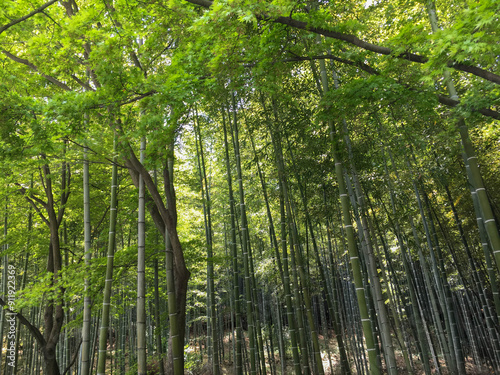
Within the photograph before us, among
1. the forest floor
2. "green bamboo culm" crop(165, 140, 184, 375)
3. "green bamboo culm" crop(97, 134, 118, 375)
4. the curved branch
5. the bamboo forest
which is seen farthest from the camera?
the forest floor

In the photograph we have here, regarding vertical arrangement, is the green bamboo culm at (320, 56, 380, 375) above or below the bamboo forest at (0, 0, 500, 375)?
below

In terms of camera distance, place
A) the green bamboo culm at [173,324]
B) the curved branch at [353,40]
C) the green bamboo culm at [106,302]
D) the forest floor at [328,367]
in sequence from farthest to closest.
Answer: the forest floor at [328,367], the green bamboo culm at [173,324], the green bamboo culm at [106,302], the curved branch at [353,40]

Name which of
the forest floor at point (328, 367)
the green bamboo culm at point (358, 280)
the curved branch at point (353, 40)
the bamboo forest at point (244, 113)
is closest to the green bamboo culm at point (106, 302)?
the bamboo forest at point (244, 113)

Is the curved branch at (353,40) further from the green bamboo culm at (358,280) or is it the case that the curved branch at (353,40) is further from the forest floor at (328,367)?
the forest floor at (328,367)

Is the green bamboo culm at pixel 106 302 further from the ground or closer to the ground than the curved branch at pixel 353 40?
closer to the ground

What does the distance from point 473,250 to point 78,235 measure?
375 inches

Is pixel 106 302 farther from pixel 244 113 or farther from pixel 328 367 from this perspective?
pixel 328 367

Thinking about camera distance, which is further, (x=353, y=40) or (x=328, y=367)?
(x=328, y=367)

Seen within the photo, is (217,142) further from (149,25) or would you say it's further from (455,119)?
(455,119)

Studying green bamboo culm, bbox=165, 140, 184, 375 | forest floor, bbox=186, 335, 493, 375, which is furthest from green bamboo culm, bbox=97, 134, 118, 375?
forest floor, bbox=186, 335, 493, 375

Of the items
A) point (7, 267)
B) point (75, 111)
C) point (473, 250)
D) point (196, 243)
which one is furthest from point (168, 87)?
point (473, 250)

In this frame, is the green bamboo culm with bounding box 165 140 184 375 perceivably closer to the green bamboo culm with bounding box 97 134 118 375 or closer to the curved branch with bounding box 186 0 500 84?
the green bamboo culm with bounding box 97 134 118 375

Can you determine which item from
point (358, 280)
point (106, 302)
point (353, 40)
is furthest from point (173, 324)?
point (353, 40)

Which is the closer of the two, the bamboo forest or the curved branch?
the curved branch
